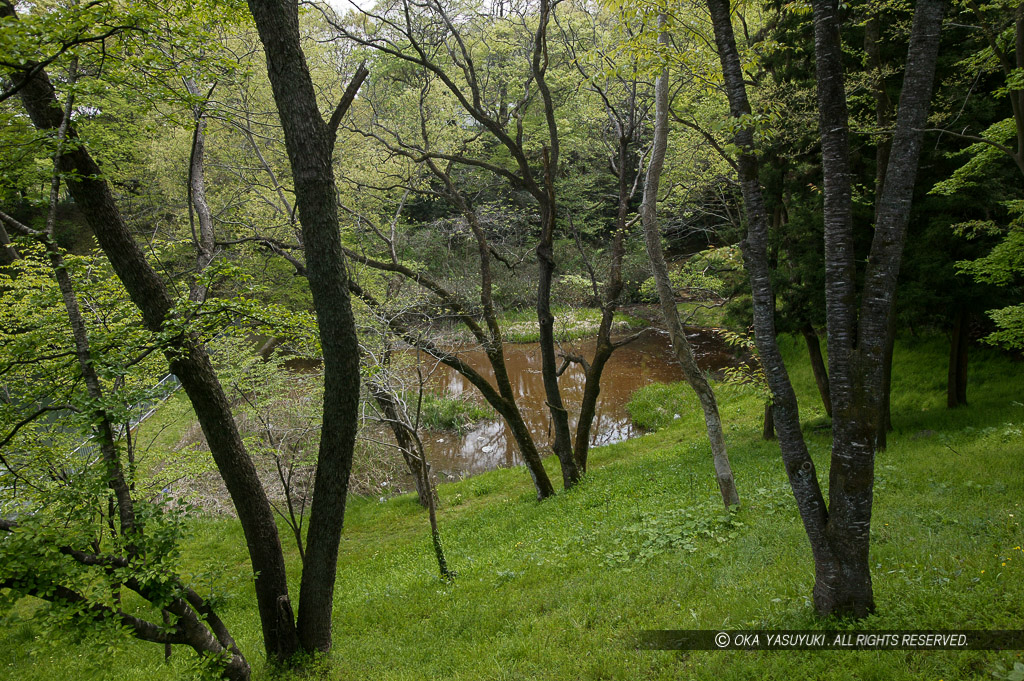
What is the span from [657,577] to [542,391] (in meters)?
14.3

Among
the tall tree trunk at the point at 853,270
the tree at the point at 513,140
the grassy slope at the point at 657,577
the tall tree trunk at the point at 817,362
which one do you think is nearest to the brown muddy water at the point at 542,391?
the tall tree trunk at the point at 817,362

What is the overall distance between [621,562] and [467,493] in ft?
22.4

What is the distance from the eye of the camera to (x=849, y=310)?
3.69 meters

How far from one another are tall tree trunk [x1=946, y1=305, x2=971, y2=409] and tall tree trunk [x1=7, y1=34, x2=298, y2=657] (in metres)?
11.8

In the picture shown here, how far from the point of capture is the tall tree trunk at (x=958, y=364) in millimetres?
9898

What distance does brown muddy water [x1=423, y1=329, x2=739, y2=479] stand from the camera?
16047 mm

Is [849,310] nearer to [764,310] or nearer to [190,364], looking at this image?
[764,310]

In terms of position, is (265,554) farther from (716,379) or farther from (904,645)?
(716,379)

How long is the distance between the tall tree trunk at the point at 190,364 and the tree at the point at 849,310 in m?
4.56

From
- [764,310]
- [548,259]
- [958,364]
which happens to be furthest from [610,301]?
[958,364]

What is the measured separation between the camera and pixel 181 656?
5.68 m

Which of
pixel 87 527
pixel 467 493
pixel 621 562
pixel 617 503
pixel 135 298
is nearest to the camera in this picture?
pixel 87 527

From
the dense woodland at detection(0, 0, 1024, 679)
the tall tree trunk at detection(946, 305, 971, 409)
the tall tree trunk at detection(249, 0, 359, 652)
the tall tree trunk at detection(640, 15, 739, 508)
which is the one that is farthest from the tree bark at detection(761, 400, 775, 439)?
the tall tree trunk at detection(249, 0, 359, 652)

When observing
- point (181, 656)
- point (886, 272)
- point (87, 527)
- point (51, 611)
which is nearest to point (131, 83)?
point (87, 527)
